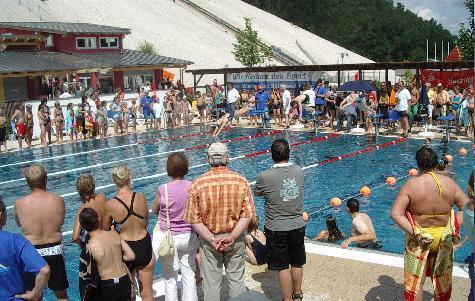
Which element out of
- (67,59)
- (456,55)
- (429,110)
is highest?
(67,59)

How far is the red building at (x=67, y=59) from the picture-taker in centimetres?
3061

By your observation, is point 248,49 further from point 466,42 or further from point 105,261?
point 105,261

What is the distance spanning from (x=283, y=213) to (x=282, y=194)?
0.65 feet

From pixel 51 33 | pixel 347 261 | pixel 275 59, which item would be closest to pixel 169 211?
pixel 347 261

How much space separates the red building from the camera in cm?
3061

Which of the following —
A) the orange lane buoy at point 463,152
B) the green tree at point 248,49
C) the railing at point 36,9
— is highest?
the railing at point 36,9

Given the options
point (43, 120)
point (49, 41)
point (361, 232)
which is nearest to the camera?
point (361, 232)

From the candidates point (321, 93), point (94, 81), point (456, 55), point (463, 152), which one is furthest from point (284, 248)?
Answer: point (456, 55)

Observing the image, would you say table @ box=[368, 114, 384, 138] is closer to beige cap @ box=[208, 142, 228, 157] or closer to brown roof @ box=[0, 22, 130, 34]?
beige cap @ box=[208, 142, 228, 157]

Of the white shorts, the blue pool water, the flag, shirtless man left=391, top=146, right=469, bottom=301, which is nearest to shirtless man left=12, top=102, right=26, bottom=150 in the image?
the blue pool water

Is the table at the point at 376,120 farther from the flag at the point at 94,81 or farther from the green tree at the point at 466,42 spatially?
the flag at the point at 94,81

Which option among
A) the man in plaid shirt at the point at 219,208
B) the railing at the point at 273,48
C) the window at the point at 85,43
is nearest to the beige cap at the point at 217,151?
the man in plaid shirt at the point at 219,208

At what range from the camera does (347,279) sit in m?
6.66

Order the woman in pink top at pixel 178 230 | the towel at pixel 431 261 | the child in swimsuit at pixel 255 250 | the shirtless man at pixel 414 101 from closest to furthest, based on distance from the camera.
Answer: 1. the towel at pixel 431 261
2. the woman in pink top at pixel 178 230
3. the child in swimsuit at pixel 255 250
4. the shirtless man at pixel 414 101
